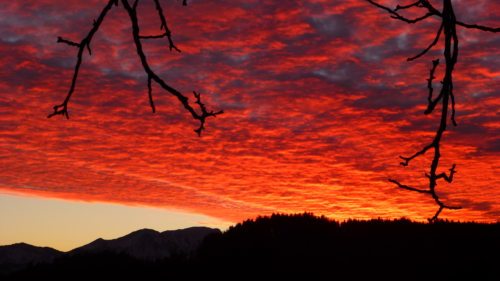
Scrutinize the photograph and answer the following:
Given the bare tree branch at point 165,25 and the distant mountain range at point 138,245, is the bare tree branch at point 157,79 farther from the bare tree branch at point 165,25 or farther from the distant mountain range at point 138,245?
the distant mountain range at point 138,245

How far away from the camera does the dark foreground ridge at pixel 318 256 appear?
1421cm

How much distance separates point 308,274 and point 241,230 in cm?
401

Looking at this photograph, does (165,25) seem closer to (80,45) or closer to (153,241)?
(80,45)

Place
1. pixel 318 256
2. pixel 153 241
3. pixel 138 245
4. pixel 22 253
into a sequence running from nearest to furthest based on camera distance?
1. pixel 318 256
2. pixel 138 245
3. pixel 153 241
4. pixel 22 253

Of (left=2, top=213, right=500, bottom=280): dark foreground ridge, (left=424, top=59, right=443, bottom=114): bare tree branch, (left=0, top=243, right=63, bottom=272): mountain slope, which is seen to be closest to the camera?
(left=424, top=59, right=443, bottom=114): bare tree branch

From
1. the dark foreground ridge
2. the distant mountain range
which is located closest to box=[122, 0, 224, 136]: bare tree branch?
the dark foreground ridge

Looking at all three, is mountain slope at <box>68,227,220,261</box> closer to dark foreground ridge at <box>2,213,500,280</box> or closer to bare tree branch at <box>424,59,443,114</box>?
dark foreground ridge at <box>2,213,500,280</box>

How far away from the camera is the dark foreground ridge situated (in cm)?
1421

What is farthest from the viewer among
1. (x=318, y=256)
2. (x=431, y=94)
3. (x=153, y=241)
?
(x=153, y=241)

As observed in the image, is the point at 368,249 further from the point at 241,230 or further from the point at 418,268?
the point at 241,230

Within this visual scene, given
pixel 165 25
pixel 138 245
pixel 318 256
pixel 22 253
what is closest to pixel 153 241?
pixel 138 245

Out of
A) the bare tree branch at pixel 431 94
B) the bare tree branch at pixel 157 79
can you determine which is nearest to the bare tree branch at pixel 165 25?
the bare tree branch at pixel 157 79

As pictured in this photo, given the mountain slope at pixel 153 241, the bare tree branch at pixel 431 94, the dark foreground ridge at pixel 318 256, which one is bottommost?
the mountain slope at pixel 153 241

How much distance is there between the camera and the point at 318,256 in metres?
15.5
